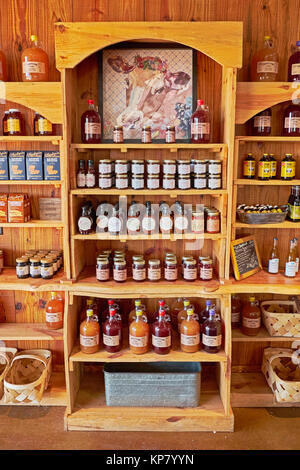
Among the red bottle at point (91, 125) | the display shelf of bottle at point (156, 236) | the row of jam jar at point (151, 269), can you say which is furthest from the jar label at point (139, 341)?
the red bottle at point (91, 125)

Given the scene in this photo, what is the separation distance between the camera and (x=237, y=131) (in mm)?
2355

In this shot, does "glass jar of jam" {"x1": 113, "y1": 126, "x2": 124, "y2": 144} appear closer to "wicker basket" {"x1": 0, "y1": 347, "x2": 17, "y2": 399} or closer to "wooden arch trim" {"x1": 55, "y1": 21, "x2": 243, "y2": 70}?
"wooden arch trim" {"x1": 55, "y1": 21, "x2": 243, "y2": 70}

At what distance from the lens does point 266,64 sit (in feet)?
7.13

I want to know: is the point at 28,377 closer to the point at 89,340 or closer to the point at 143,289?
the point at 89,340

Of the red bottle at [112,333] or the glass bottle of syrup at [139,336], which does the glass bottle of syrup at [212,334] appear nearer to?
the glass bottle of syrup at [139,336]

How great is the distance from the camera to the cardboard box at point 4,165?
87.9 inches

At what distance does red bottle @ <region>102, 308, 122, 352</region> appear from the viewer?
7.23ft

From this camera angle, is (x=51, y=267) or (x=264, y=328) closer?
(x=51, y=267)

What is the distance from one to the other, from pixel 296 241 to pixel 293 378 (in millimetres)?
838

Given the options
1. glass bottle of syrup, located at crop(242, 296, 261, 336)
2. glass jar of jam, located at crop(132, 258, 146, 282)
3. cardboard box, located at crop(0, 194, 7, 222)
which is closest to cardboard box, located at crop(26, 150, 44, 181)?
cardboard box, located at crop(0, 194, 7, 222)

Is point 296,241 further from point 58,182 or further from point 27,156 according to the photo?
point 27,156

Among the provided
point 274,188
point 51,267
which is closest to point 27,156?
point 51,267

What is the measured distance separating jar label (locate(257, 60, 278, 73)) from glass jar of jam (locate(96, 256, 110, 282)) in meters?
1.30
